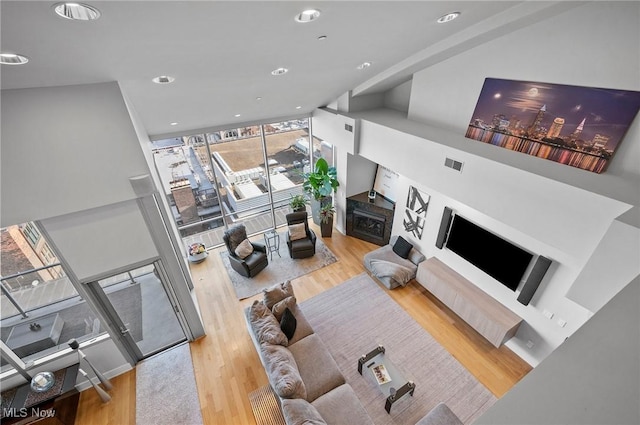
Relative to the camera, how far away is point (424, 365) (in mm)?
4648

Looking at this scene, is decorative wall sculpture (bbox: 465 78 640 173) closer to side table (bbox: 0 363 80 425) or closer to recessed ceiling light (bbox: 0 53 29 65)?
recessed ceiling light (bbox: 0 53 29 65)

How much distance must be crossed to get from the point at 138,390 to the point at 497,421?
17.8 ft

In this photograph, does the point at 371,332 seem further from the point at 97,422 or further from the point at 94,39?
the point at 94,39

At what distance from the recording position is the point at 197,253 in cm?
696

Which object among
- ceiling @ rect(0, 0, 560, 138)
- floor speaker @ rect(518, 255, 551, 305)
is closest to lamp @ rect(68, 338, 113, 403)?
ceiling @ rect(0, 0, 560, 138)

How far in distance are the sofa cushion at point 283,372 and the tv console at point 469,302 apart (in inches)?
127

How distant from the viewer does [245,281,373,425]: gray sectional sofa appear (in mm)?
3459

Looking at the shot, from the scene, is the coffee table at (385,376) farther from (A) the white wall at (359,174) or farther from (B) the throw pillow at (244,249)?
(A) the white wall at (359,174)

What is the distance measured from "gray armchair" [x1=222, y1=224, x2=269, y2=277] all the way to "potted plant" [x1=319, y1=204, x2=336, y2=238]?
1.77 m

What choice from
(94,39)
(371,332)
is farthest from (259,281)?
(94,39)

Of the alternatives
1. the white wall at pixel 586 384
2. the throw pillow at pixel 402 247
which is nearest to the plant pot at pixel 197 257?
the throw pillow at pixel 402 247

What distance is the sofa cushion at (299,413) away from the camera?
3208 mm

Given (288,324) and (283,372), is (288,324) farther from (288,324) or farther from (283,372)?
(283,372)

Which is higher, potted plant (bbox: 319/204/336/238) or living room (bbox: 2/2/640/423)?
living room (bbox: 2/2/640/423)
